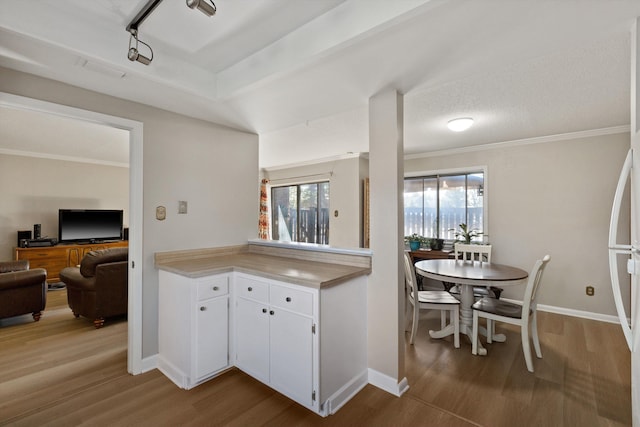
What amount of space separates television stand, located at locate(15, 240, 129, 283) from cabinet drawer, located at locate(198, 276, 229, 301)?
4.95 meters

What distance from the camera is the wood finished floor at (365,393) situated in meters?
1.85

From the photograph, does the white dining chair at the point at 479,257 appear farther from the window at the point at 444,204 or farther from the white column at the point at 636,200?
the white column at the point at 636,200

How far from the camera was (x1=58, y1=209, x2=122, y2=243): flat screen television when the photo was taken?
5.65 meters

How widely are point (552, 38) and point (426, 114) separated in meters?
1.49

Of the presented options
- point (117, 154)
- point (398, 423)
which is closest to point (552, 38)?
point (398, 423)

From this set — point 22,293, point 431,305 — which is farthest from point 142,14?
point 22,293

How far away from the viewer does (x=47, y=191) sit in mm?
5586

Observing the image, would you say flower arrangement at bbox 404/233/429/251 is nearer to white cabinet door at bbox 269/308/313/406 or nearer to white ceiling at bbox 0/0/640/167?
white ceiling at bbox 0/0/640/167

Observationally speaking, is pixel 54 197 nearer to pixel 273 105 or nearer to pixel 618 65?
pixel 273 105

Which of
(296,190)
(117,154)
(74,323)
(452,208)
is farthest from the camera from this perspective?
(296,190)

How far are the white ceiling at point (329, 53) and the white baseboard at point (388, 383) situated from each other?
84.2 inches

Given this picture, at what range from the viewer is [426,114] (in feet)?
10.1

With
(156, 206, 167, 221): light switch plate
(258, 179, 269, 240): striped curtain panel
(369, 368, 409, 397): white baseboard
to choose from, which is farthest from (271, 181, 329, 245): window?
(369, 368, 409, 397): white baseboard

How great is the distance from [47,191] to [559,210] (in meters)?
8.56
